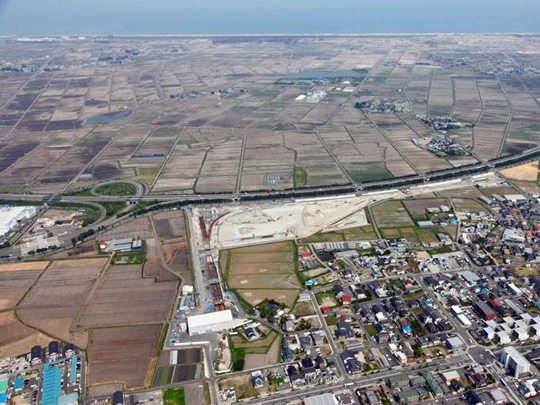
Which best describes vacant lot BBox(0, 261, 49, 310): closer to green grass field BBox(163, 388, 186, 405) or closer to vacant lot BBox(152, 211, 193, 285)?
vacant lot BBox(152, 211, 193, 285)

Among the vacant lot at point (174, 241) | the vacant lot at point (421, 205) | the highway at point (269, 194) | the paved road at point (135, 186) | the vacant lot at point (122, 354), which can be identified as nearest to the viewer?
the vacant lot at point (122, 354)

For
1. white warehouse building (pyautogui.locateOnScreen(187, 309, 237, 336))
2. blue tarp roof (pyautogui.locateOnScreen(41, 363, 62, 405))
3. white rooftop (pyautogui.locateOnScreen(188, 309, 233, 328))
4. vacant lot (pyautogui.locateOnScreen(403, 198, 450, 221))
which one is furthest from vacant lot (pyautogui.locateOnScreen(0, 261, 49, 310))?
vacant lot (pyautogui.locateOnScreen(403, 198, 450, 221))

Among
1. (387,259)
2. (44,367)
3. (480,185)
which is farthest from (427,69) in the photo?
(44,367)

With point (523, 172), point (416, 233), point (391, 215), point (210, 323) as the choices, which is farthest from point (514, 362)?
point (523, 172)

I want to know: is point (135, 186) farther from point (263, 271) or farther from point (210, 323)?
point (210, 323)

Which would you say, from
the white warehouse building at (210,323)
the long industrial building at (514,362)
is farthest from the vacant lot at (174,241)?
the long industrial building at (514,362)

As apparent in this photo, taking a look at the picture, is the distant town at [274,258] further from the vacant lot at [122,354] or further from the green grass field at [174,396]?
the green grass field at [174,396]
